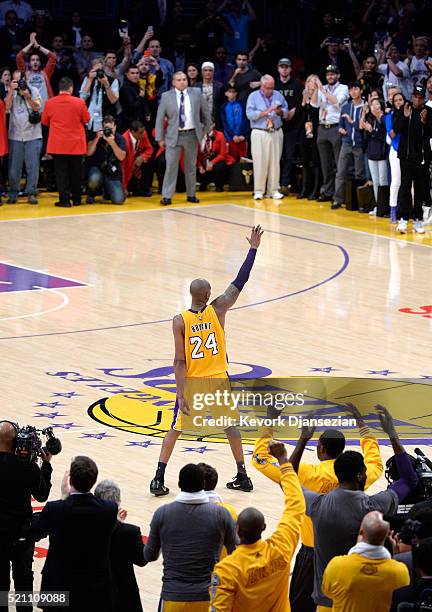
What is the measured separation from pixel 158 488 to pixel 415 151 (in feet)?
39.7

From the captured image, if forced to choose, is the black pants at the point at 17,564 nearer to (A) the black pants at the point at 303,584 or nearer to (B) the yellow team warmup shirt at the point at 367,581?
(A) the black pants at the point at 303,584

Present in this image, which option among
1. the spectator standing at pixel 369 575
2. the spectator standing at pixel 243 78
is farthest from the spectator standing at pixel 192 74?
the spectator standing at pixel 369 575

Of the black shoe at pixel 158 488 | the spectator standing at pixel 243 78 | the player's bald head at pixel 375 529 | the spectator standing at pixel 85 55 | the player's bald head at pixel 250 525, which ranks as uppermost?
the spectator standing at pixel 85 55

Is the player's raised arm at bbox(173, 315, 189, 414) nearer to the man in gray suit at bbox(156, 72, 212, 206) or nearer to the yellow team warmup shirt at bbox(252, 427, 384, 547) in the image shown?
the yellow team warmup shirt at bbox(252, 427, 384, 547)

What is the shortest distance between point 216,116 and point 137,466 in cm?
1537

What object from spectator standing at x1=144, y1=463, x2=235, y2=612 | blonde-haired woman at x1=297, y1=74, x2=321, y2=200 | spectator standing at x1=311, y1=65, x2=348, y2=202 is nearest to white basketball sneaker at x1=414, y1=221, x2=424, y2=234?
spectator standing at x1=311, y1=65, x2=348, y2=202

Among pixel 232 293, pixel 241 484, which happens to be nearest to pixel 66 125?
pixel 232 293

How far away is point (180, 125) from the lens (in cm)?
2438

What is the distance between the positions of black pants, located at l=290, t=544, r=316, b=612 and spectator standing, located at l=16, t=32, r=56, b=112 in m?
17.7

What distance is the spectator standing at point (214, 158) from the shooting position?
25.9 metres

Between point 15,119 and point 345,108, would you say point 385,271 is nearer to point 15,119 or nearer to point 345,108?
point 345,108

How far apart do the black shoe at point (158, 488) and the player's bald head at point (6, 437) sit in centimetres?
270

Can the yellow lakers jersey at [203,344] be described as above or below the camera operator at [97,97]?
below

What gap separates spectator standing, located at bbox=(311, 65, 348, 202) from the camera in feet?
79.8
